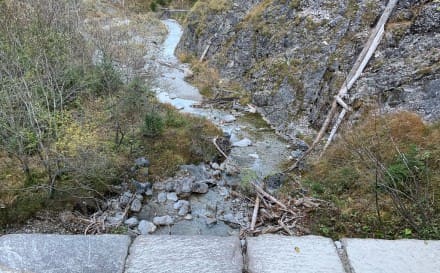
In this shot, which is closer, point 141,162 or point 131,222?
point 131,222

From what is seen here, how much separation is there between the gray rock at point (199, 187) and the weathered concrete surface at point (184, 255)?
5.80 meters

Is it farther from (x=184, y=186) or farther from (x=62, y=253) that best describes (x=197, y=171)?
(x=62, y=253)

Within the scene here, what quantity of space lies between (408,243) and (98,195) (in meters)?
6.29

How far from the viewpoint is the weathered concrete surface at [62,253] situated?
6.08ft

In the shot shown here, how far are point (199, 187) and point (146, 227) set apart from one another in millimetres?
1821

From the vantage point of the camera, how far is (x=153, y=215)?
714cm

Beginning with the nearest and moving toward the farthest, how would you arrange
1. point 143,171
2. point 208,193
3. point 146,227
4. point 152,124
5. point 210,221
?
point 146,227
point 210,221
point 208,193
point 143,171
point 152,124

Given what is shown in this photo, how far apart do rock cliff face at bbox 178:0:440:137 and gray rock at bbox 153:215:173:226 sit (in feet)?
17.9

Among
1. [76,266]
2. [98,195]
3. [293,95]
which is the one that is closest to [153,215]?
[98,195]

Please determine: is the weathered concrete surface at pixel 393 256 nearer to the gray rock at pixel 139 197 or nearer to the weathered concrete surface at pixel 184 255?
the weathered concrete surface at pixel 184 255

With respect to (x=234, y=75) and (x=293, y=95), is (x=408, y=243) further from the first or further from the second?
(x=234, y=75)

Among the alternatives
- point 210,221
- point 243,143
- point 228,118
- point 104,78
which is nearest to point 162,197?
point 210,221

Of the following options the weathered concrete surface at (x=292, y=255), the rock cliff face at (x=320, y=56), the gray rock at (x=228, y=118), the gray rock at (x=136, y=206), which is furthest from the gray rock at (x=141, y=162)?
the weathered concrete surface at (x=292, y=255)

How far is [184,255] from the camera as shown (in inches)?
78.4
